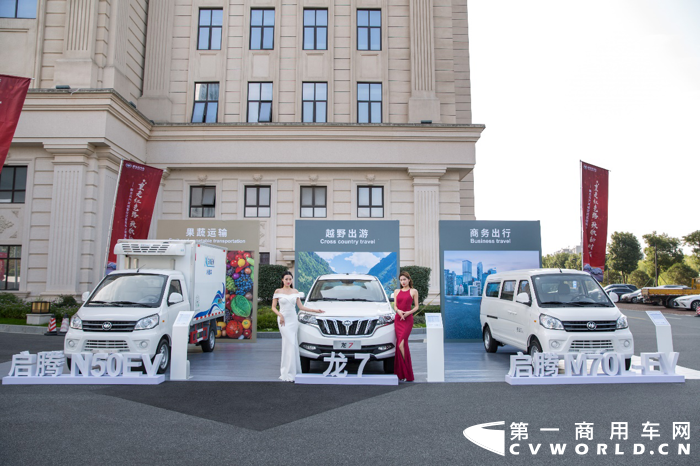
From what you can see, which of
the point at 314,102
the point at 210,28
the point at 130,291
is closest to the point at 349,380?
the point at 130,291

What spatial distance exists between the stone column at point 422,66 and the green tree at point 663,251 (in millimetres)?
45584

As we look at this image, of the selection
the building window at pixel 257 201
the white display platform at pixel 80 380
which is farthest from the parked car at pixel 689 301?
the white display platform at pixel 80 380

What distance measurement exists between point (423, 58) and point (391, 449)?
21270 mm

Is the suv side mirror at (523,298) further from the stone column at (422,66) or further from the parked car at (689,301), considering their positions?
the parked car at (689,301)

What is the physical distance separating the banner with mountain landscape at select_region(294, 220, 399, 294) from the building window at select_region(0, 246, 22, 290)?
12.4m

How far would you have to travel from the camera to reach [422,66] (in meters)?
23.3

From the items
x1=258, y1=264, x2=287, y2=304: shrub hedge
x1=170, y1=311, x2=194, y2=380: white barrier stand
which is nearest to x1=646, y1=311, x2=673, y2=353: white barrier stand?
x1=170, y1=311, x2=194, y2=380: white barrier stand

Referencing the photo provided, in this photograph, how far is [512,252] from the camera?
563 inches

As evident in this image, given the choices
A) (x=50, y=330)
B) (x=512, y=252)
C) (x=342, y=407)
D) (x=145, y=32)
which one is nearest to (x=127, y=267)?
(x=50, y=330)

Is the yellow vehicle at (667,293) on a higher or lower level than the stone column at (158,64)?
lower

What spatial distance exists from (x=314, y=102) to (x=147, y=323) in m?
16.6

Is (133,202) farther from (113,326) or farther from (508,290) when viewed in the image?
(508,290)

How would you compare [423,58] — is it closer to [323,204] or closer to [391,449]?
[323,204]

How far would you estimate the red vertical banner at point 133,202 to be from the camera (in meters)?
15.8
